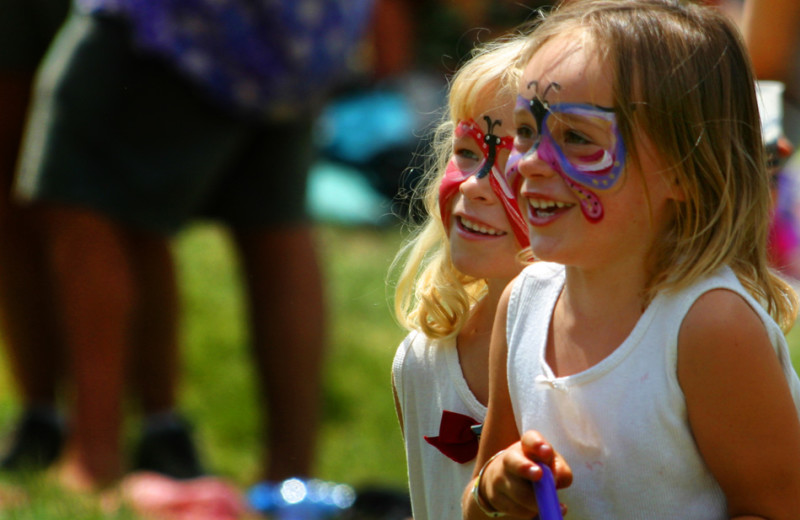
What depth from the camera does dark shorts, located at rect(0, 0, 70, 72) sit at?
3.98 metres

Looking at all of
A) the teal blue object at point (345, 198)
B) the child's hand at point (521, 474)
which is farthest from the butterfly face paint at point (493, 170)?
the teal blue object at point (345, 198)

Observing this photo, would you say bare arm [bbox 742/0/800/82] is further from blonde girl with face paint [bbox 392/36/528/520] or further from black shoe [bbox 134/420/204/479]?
black shoe [bbox 134/420/204/479]

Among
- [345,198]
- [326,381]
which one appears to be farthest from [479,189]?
[345,198]

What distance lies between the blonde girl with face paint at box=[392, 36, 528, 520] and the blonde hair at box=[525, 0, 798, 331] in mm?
161

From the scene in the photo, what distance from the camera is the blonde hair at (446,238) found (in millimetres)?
1709

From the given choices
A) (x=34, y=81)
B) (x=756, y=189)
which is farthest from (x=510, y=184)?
(x=34, y=81)

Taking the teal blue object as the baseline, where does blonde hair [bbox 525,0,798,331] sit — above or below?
above

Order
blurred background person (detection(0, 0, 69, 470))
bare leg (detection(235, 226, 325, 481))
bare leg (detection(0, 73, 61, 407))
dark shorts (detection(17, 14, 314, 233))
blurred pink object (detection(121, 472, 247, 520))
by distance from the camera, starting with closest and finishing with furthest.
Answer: blurred pink object (detection(121, 472, 247, 520)) → dark shorts (detection(17, 14, 314, 233)) → bare leg (detection(235, 226, 325, 481)) → blurred background person (detection(0, 0, 69, 470)) → bare leg (detection(0, 73, 61, 407))

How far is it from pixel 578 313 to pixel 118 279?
89.3 inches

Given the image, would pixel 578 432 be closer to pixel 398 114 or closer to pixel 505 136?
pixel 505 136

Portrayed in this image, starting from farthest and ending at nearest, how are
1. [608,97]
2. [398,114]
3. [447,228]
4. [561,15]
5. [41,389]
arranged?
[398,114], [41,389], [447,228], [561,15], [608,97]

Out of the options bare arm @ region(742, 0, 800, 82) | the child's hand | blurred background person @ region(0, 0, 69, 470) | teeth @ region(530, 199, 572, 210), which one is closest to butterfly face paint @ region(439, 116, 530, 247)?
teeth @ region(530, 199, 572, 210)

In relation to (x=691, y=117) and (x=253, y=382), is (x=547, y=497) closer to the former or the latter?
(x=691, y=117)

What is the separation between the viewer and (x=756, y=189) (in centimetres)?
156
